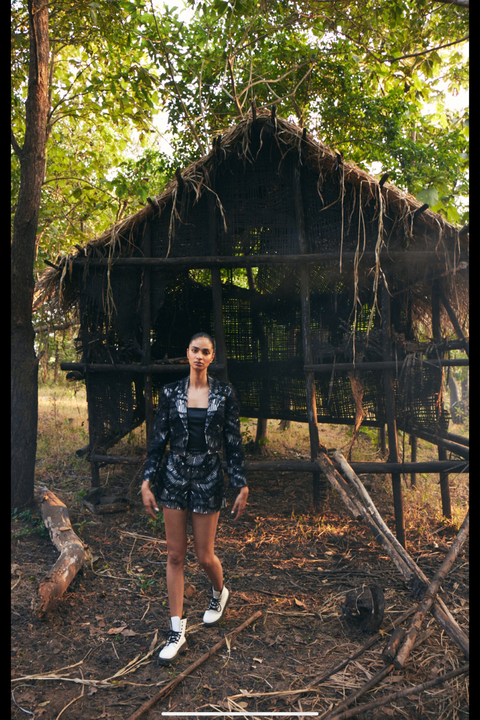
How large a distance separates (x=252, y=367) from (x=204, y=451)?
13.0ft

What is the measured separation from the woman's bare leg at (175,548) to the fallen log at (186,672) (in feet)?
1.22

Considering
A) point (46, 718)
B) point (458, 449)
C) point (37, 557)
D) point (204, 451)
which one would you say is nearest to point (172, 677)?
point (46, 718)

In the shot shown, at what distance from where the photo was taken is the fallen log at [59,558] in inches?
135

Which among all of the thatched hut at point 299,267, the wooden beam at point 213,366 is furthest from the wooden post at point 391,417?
the wooden beam at point 213,366

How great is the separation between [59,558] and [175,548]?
1.52 metres

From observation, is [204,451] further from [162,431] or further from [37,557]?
[37,557]

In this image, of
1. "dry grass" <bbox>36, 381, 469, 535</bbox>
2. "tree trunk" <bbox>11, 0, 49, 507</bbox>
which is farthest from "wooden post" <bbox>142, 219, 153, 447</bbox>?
"dry grass" <bbox>36, 381, 469, 535</bbox>

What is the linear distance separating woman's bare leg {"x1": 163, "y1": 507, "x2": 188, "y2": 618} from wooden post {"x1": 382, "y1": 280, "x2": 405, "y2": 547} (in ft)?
9.20

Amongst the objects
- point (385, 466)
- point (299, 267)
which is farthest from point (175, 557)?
point (299, 267)

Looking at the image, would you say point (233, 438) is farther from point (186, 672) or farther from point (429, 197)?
point (429, 197)

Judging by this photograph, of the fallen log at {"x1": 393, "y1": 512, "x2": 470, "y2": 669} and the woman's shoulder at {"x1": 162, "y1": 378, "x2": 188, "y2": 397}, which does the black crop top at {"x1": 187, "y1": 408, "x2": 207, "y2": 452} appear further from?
the fallen log at {"x1": 393, "y1": 512, "x2": 470, "y2": 669}

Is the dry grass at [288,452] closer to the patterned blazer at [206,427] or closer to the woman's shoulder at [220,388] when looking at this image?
the patterned blazer at [206,427]

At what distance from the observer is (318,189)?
5.07 metres

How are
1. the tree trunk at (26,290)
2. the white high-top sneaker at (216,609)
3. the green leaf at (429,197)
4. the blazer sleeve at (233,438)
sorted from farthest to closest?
the tree trunk at (26,290)
the green leaf at (429,197)
the white high-top sneaker at (216,609)
the blazer sleeve at (233,438)
